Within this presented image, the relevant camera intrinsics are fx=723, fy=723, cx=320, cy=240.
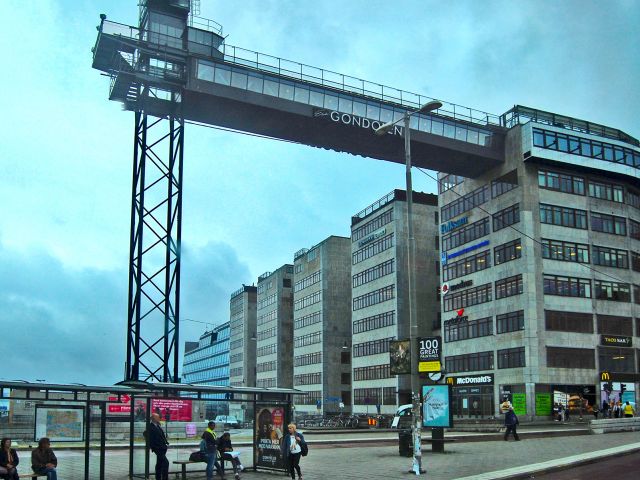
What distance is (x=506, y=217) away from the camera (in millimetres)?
71000

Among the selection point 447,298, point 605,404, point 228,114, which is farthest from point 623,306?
point 228,114

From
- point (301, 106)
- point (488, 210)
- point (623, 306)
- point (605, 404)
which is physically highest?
point (301, 106)

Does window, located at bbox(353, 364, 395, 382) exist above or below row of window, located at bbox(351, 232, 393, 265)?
below

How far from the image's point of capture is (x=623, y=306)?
7019 centimetres

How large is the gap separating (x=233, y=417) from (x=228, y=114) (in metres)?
38.5

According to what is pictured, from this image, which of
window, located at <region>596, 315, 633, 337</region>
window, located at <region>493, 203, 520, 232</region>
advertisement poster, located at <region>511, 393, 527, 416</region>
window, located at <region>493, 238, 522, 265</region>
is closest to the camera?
advertisement poster, located at <region>511, 393, 527, 416</region>

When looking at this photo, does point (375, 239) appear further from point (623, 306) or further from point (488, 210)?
point (623, 306)

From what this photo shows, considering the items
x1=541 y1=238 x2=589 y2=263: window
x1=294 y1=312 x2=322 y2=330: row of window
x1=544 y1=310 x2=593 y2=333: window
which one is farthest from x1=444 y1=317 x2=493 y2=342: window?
x1=294 y1=312 x2=322 y2=330: row of window

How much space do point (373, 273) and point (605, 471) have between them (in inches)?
2962

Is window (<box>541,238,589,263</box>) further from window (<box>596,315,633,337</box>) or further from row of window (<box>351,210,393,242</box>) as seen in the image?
row of window (<box>351,210,393,242</box>)

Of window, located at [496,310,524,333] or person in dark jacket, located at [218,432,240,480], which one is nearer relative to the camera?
person in dark jacket, located at [218,432,240,480]

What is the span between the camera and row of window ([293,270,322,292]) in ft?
385

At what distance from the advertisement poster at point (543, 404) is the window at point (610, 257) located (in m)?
14.4

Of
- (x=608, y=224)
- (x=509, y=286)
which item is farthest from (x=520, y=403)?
(x=608, y=224)
